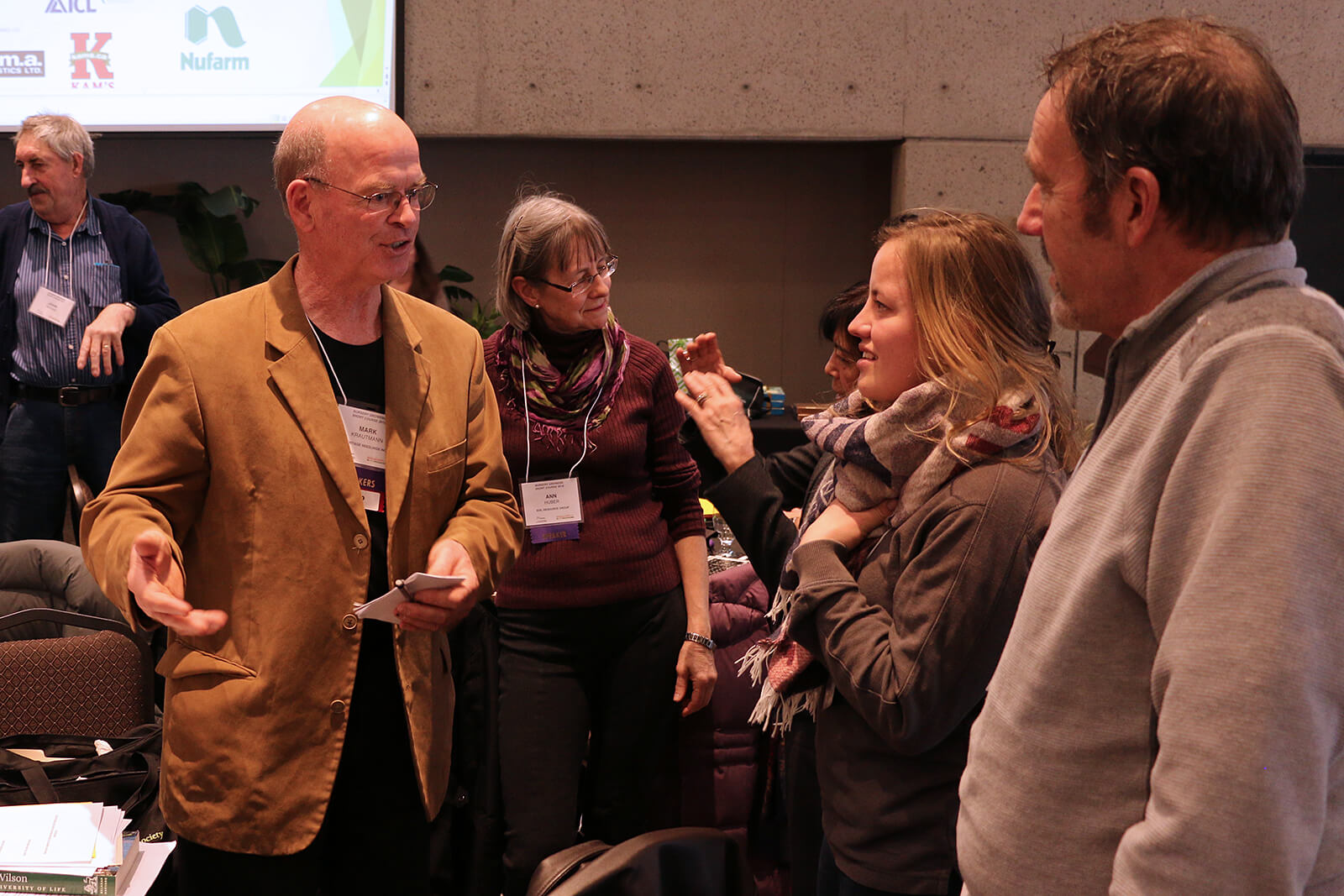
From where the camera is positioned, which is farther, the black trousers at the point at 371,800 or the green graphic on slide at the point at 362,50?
the green graphic on slide at the point at 362,50

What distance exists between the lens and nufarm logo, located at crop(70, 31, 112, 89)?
466cm

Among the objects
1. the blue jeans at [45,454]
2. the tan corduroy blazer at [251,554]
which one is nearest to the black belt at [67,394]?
the blue jeans at [45,454]

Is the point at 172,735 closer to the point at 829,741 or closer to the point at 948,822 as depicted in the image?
the point at 829,741

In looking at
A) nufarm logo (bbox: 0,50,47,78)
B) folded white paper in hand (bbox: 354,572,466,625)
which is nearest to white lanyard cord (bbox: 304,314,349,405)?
folded white paper in hand (bbox: 354,572,466,625)

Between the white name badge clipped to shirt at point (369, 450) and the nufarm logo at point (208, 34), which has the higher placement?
the nufarm logo at point (208, 34)

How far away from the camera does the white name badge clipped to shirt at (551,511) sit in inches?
89.0

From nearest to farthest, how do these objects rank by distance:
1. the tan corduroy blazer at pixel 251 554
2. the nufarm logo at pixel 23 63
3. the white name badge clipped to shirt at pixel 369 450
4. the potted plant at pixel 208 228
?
the tan corduroy blazer at pixel 251 554, the white name badge clipped to shirt at pixel 369 450, the nufarm logo at pixel 23 63, the potted plant at pixel 208 228

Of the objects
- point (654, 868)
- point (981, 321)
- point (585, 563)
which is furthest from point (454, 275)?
point (654, 868)

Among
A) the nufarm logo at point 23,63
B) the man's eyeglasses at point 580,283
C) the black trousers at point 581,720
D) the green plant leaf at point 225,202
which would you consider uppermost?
the nufarm logo at point 23,63

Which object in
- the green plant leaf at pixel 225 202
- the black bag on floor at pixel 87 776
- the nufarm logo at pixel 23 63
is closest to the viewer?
the black bag on floor at pixel 87 776

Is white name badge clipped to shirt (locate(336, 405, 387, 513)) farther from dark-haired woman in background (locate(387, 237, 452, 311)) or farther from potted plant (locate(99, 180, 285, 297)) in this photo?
potted plant (locate(99, 180, 285, 297))

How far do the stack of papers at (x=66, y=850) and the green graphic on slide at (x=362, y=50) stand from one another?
12.7 feet

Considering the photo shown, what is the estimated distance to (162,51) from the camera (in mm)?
4680

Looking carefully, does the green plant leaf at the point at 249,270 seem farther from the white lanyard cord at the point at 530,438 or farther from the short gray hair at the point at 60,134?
the white lanyard cord at the point at 530,438
